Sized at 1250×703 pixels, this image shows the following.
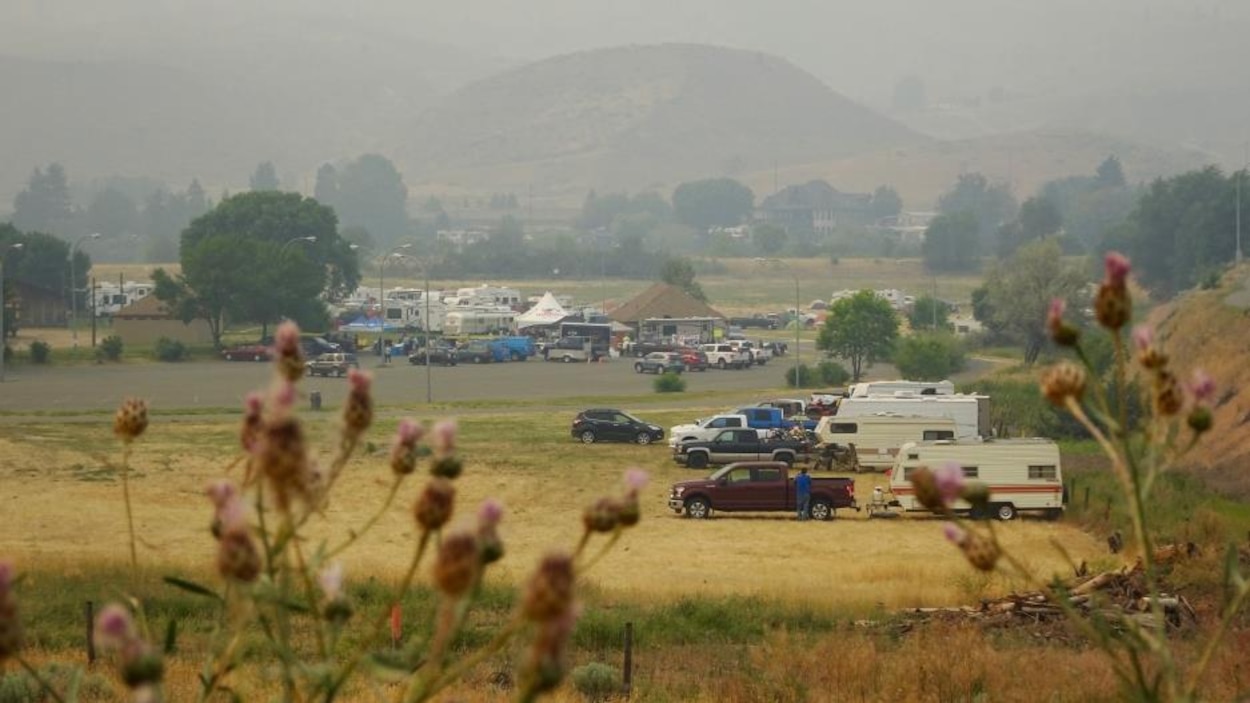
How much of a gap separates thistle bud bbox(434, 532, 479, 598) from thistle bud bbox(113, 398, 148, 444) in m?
1.44

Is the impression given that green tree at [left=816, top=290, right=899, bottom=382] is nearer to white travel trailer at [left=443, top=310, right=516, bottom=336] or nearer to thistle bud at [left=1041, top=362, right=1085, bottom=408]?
white travel trailer at [left=443, top=310, right=516, bottom=336]

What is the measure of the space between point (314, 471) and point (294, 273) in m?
89.5

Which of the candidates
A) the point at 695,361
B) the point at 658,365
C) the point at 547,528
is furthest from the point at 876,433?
the point at 695,361

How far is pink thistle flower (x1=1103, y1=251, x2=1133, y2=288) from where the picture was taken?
4449 millimetres

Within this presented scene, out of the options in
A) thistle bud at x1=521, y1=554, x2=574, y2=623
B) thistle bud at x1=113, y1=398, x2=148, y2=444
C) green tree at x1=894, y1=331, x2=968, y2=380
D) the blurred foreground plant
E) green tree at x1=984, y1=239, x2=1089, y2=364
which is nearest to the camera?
thistle bud at x1=521, y1=554, x2=574, y2=623

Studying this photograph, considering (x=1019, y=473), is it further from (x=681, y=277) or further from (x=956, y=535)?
(x=681, y=277)

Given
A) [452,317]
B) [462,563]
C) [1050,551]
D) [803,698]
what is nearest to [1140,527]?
[462,563]

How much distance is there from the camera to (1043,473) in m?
35.8

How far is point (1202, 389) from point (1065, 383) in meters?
0.39

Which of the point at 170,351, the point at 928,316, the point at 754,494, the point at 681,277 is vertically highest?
the point at 681,277

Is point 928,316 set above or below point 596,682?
above

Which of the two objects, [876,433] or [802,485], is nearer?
[802,485]

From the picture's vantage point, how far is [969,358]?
299ft

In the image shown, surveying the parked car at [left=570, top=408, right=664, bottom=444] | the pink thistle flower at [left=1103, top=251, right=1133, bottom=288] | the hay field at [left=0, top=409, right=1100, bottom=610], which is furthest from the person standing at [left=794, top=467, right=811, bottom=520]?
the pink thistle flower at [left=1103, top=251, right=1133, bottom=288]
